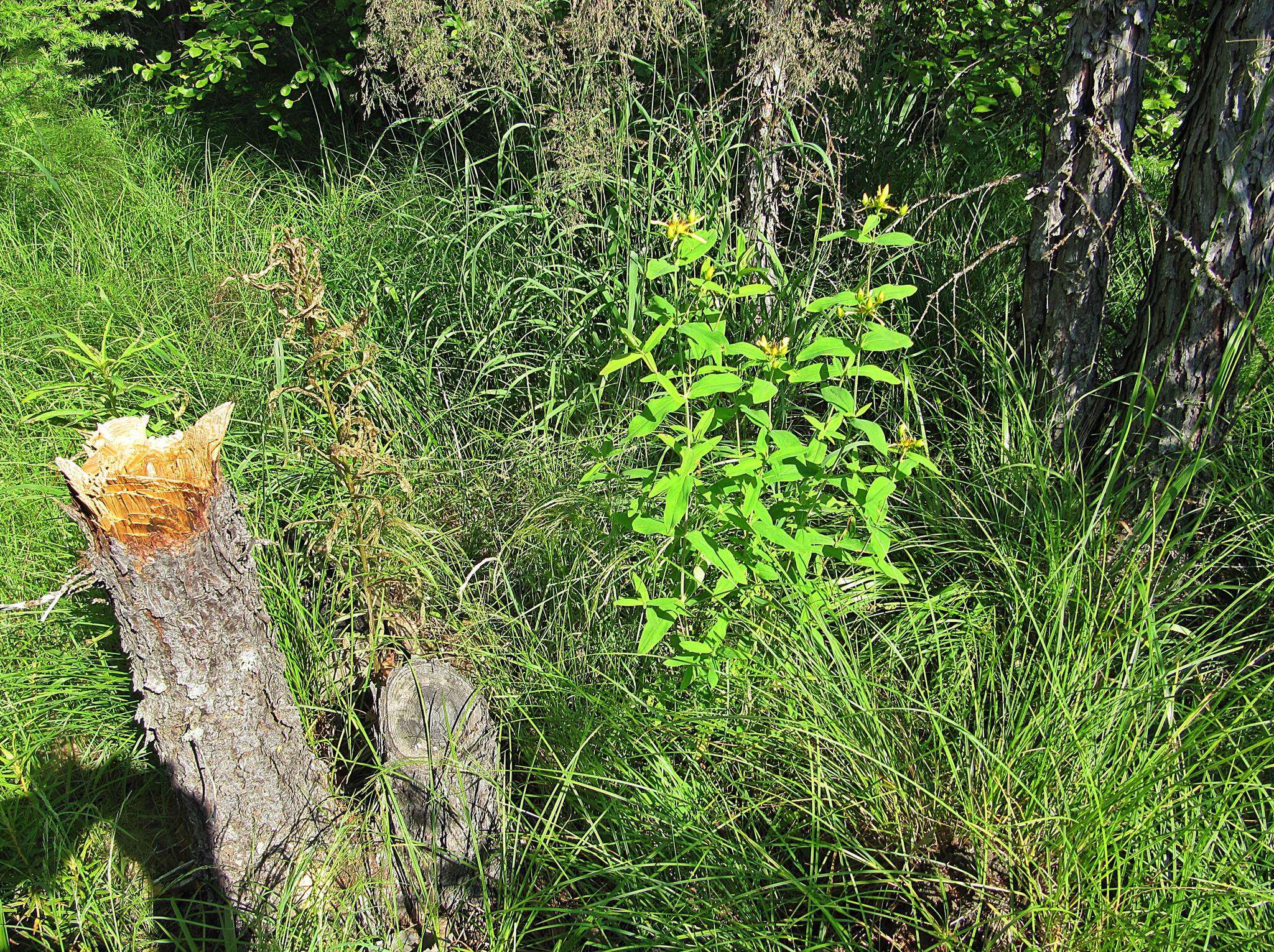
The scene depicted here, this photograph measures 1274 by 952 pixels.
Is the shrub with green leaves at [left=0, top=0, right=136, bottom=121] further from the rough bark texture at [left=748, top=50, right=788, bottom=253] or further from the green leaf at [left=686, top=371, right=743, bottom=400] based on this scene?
the green leaf at [left=686, top=371, right=743, bottom=400]

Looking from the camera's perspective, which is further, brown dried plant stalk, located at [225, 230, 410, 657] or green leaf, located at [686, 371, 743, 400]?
brown dried plant stalk, located at [225, 230, 410, 657]

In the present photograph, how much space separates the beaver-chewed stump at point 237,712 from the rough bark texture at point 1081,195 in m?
1.79

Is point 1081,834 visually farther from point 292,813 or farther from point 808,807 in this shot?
point 292,813

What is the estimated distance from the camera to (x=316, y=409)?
2789 mm

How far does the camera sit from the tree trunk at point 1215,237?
6.53 feet

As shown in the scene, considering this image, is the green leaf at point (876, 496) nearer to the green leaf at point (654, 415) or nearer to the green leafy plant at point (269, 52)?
the green leaf at point (654, 415)

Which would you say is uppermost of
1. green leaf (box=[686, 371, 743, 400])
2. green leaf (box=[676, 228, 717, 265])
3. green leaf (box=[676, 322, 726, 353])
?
green leaf (box=[676, 228, 717, 265])

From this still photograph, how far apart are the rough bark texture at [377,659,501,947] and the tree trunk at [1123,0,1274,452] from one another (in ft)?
5.70

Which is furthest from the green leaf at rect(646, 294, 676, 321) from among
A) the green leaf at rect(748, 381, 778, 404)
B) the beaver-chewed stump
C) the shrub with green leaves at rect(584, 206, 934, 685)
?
the beaver-chewed stump

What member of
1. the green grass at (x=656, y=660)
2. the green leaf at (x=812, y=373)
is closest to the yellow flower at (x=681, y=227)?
the green leaf at (x=812, y=373)

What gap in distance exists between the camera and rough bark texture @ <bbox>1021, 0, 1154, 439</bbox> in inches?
86.6

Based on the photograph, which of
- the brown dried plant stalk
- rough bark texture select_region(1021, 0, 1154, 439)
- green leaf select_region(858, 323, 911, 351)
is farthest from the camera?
rough bark texture select_region(1021, 0, 1154, 439)

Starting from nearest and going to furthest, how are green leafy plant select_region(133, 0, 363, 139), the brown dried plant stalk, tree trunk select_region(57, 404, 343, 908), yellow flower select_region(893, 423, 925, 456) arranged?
tree trunk select_region(57, 404, 343, 908)
yellow flower select_region(893, 423, 925, 456)
the brown dried plant stalk
green leafy plant select_region(133, 0, 363, 139)

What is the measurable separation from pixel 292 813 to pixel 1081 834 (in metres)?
1.53
